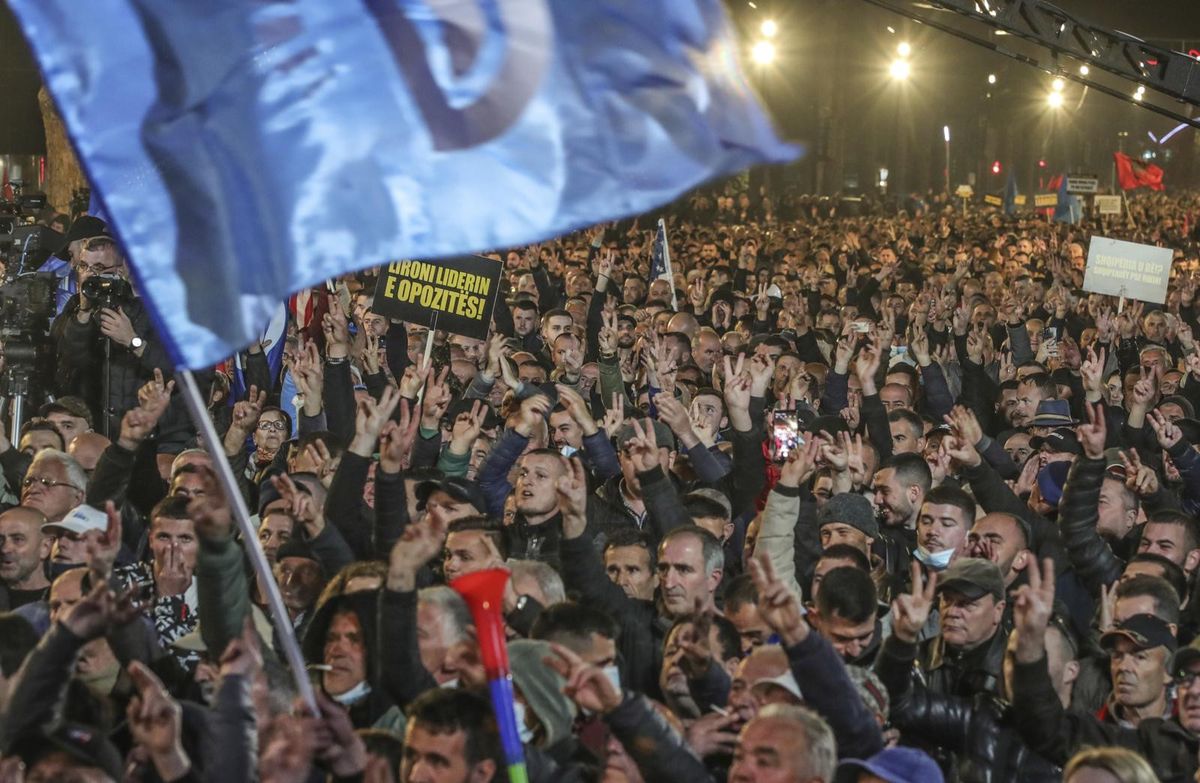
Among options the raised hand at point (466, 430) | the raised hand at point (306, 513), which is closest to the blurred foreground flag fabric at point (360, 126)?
the raised hand at point (306, 513)

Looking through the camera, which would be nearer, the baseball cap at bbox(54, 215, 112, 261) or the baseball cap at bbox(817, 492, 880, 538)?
the baseball cap at bbox(817, 492, 880, 538)

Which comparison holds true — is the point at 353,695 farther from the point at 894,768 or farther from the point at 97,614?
the point at 894,768

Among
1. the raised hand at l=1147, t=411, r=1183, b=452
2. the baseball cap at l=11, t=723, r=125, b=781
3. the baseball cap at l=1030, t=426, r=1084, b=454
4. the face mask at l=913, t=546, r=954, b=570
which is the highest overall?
the raised hand at l=1147, t=411, r=1183, b=452

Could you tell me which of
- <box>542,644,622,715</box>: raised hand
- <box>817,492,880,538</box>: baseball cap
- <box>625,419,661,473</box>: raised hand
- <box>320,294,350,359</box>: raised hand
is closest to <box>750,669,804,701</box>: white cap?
<box>542,644,622,715</box>: raised hand

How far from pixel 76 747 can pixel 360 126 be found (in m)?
1.72

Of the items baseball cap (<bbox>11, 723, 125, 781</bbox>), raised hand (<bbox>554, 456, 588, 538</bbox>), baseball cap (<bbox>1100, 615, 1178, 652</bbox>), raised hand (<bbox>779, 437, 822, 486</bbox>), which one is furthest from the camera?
raised hand (<bbox>779, 437, 822, 486</bbox>)

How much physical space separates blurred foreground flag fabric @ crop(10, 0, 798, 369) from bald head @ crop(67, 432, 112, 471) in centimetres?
504

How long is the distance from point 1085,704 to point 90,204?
1216 cm

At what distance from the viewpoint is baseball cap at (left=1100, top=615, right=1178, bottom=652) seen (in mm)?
6180

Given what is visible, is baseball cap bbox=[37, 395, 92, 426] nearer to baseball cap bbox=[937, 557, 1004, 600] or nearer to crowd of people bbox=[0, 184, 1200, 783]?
crowd of people bbox=[0, 184, 1200, 783]

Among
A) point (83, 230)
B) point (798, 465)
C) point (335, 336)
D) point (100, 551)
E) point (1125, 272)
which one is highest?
point (1125, 272)

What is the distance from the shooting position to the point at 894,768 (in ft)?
15.5

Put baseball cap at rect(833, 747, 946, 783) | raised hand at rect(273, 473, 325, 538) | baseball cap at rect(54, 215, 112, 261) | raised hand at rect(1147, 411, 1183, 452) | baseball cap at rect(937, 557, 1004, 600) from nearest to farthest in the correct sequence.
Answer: baseball cap at rect(833, 747, 946, 783) → baseball cap at rect(937, 557, 1004, 600) → raised hand at rect(273, 473, 325, 538) → raised hand at rect(1147, 411, 1183, 452) → baseball cap at rect(54, 215, 112, 261)

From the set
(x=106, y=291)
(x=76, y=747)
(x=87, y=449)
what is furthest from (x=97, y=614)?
(x=106, y=291)
